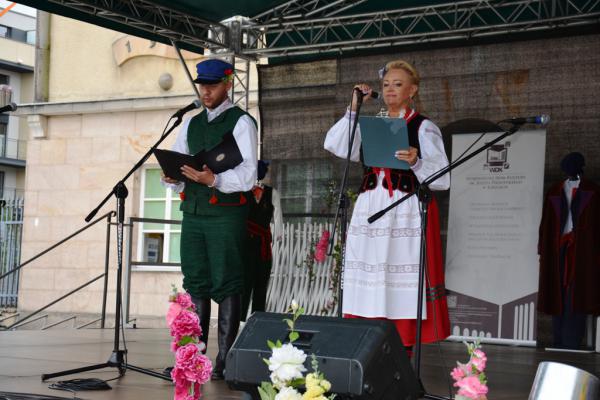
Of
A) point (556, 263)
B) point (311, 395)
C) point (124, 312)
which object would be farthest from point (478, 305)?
point (311, 395)

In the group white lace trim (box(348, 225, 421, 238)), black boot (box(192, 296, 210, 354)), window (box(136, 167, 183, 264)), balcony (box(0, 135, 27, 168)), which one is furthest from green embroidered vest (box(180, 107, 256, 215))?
balcony (box(0, 135, 27, 168))

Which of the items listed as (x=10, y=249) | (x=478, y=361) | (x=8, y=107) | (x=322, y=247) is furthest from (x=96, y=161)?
(x=478, y=361)

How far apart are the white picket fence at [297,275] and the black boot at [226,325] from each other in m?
4.21

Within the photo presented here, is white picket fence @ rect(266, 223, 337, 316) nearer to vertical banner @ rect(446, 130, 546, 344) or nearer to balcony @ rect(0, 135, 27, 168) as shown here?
vertical banner @ rect(446, 130, 546, 344)

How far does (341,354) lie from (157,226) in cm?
1135

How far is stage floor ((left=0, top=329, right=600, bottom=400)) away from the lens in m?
3.75

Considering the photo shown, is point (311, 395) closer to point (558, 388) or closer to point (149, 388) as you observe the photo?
point (558, 388)

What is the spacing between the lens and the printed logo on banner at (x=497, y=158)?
7316mm

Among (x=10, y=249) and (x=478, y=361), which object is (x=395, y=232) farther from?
(x=10, y=249)

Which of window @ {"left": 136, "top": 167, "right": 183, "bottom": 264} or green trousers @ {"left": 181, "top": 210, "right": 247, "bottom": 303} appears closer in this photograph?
green trousers @ {"left": 181, "top": 210, "right": 247, "bottom": 303}

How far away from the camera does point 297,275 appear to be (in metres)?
8.66

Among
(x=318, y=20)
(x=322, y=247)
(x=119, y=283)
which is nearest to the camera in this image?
(x=119, y=283)

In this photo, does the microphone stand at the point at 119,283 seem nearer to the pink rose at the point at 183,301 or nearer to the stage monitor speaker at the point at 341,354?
the pink rose at the point at 183,301

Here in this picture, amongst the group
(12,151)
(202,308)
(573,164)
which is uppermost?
(12,151)
